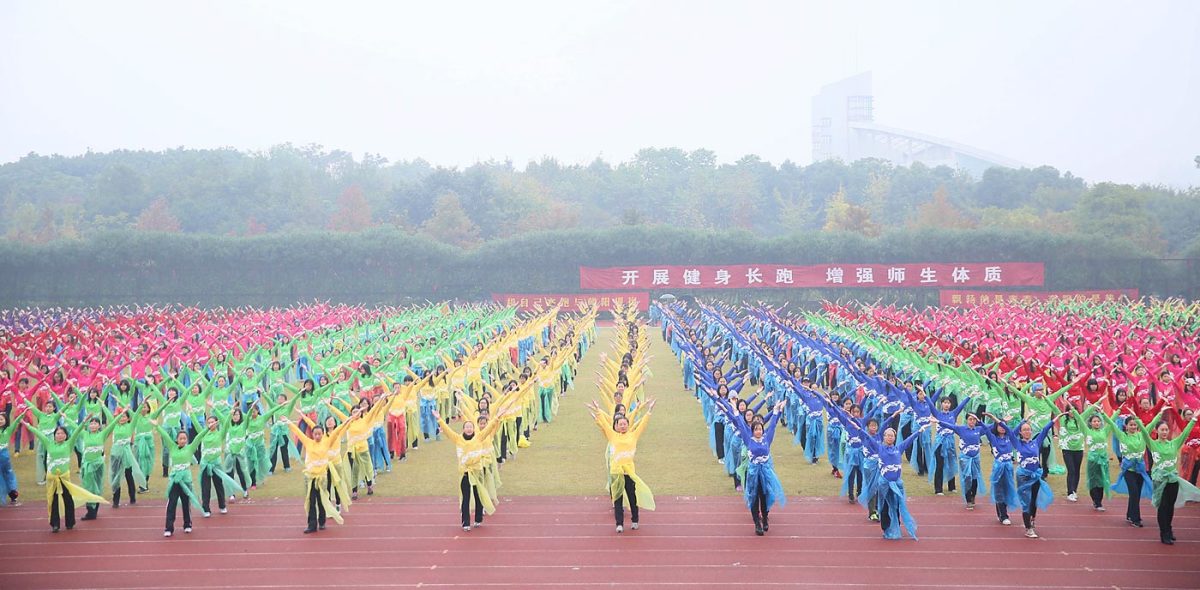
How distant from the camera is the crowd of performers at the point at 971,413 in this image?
36.1ft

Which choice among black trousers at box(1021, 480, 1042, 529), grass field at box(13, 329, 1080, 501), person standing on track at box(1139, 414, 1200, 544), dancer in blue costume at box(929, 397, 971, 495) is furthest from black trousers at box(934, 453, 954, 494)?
person standing on track at box(1139, 414, 1200, 544)

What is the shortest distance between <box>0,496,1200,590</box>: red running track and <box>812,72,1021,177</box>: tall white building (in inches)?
4045

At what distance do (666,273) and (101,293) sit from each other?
23.5 meters

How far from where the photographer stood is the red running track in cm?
957

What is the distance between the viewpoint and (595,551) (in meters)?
10.5

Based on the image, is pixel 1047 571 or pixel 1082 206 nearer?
pixel 1047 571

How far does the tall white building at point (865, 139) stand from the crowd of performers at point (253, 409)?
9359cm

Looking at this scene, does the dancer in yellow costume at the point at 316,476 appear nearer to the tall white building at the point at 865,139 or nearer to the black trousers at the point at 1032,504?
the black trousers at the point at 1032,504

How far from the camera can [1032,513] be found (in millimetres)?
10805

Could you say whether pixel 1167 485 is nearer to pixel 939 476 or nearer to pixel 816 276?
pixel 939 476

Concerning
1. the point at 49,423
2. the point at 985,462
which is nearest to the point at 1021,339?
the point at 985,462

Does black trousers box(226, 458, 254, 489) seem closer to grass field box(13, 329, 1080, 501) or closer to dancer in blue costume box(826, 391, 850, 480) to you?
grass field box(13, 329, 1080, 501)

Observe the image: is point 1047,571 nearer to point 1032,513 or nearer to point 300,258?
point 1032,513

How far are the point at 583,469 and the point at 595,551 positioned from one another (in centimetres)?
425
